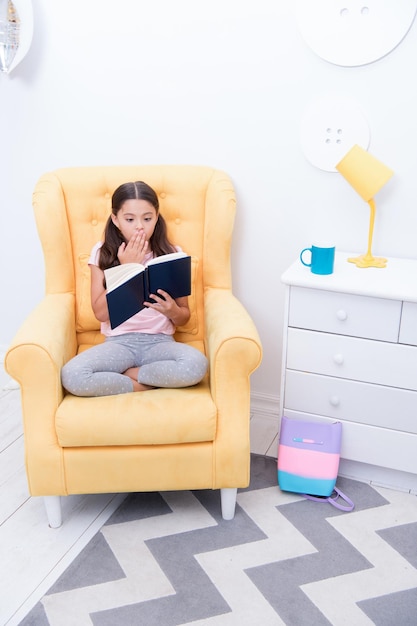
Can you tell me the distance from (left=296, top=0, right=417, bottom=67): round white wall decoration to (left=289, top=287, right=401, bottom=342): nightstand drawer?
739 millimetres

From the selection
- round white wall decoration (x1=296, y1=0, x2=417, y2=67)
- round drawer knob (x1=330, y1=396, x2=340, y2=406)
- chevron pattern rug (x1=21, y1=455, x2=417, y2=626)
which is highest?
round white wall decoration (x1=296, y1=0, x2=417, y2=67)

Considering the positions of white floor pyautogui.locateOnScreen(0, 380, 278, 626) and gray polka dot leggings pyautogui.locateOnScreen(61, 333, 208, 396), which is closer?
white floor pyautogui.locateOnScreen(0, 380, 278, 626)

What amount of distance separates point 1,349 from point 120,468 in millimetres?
1377

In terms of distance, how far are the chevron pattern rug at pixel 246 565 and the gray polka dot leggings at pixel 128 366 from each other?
411 millimetres

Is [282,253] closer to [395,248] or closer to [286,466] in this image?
[395,248]

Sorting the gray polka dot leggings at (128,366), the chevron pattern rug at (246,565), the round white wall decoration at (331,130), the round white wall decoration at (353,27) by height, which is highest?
the round white wall decoration at (353,27)

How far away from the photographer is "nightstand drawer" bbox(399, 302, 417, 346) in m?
1.85

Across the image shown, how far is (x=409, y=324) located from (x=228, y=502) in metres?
0.74

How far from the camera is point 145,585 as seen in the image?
5.46 ft

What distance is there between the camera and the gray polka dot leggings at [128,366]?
1.80 metres

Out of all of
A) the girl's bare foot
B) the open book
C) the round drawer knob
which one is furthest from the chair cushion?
the round drawer knob

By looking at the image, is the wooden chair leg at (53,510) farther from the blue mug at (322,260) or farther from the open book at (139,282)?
the blue mug at (322,260)

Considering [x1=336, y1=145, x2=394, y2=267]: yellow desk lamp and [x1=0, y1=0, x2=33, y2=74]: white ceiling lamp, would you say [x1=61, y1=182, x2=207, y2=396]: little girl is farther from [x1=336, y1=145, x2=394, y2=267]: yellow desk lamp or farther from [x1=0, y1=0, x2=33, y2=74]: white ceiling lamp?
[x1=0, y1=0, x2=33, y2=74]: white ceiling lamp

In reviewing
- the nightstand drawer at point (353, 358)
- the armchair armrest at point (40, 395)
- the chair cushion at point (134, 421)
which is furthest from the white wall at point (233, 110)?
the armchair armrest at point (40, 395)
